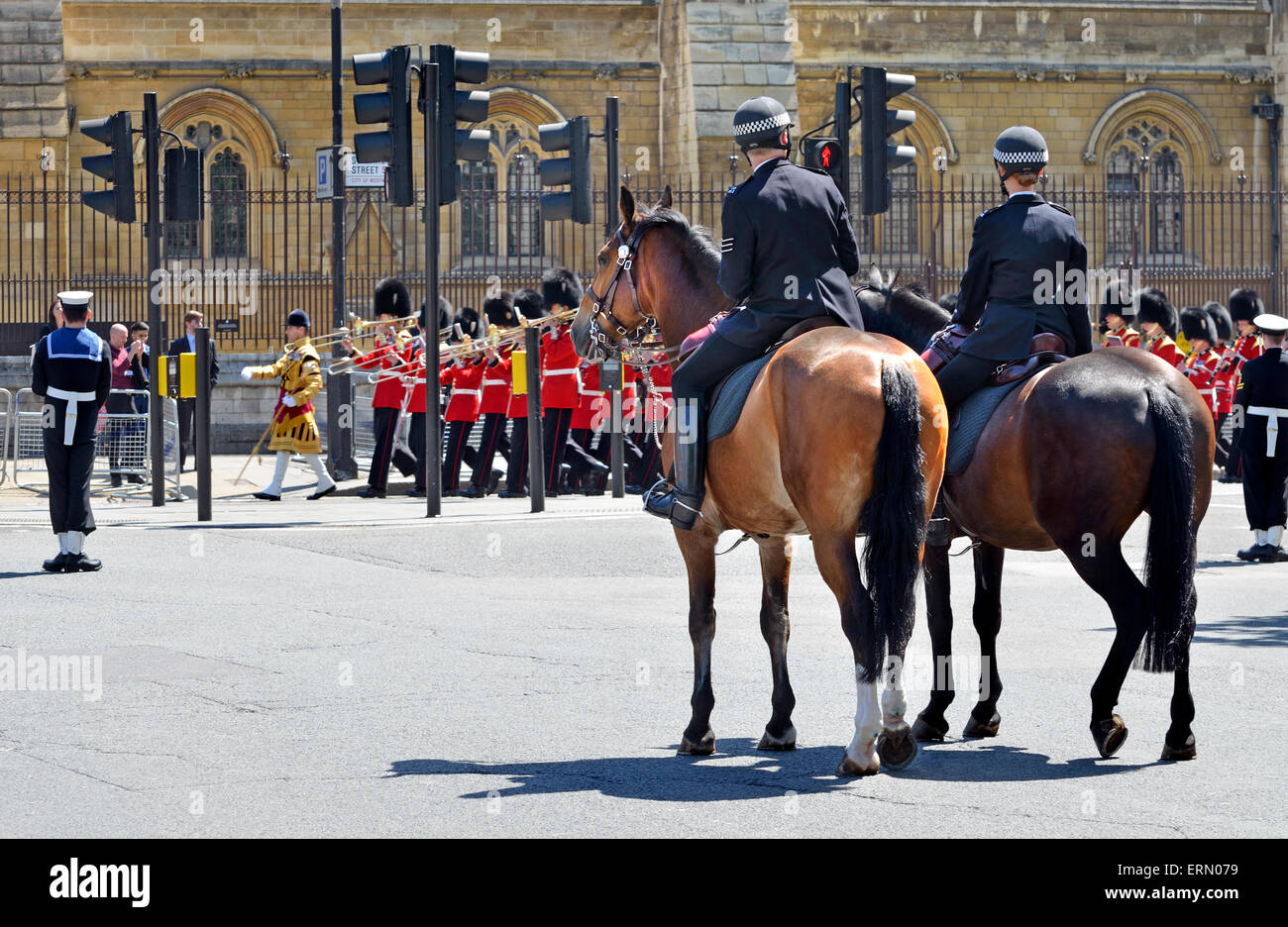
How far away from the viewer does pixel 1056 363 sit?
25.2 feet

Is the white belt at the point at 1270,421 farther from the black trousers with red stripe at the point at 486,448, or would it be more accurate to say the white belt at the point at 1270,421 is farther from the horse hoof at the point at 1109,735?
the horse hoof at the point at 1109,735

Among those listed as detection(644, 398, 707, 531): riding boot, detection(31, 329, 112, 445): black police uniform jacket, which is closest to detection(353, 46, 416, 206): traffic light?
detection(31, 329, 112, 445): black police uniform jacket

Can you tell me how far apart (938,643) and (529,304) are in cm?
1329

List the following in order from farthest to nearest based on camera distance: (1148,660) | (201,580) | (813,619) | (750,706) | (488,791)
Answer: (201,580) → (813,619) → (750,706) → (1148,660) → (488,791)

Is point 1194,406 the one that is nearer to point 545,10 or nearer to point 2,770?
point 2,770

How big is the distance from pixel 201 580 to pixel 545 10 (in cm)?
2432

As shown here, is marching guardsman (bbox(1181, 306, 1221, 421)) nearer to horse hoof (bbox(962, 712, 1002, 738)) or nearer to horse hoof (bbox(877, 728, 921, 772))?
horse hoof (bbox(962, 712, 1002, 738))

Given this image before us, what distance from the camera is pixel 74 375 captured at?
1338cm

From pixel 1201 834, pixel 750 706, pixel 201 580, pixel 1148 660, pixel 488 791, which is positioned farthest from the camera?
pixel 201 580

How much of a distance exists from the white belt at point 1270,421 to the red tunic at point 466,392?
26.2 ft

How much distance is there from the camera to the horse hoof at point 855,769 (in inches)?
267

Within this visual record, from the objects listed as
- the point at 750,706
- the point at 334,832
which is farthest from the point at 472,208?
the point at 334,832

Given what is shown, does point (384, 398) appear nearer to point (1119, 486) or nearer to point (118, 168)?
point (118, 168)

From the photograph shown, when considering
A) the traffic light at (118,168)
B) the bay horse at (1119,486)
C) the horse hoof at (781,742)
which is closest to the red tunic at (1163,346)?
the traffic light at (118,168)
